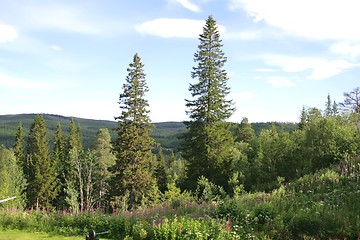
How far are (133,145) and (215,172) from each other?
27.1 feet

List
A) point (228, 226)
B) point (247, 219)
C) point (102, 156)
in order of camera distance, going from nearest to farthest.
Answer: point (228, 226) < point (247, 219) < point (102, 156)

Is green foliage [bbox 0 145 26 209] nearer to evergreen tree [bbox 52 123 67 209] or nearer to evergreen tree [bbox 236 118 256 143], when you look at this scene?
evergreen tree [bbox 52 123 67 209]

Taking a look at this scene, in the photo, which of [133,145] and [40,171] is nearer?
[133,145]

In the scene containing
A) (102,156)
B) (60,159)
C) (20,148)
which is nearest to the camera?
(102,156)

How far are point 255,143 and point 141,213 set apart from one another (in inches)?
808

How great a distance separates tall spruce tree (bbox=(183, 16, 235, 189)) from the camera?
87.5 feet

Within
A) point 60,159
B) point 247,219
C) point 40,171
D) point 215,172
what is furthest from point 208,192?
point 60,159

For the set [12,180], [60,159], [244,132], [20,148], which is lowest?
[12,180]

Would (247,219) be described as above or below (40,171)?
above

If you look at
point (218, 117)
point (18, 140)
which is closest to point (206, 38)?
point (218, 117)

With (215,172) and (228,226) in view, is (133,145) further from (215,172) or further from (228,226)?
(228,226)

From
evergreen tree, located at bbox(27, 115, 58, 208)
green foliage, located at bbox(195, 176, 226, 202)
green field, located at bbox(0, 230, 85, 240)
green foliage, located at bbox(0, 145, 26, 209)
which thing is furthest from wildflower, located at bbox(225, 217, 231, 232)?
evergreen tree, located at bbox(27, 115, 58, 208)

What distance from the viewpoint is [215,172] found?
26.7 meters

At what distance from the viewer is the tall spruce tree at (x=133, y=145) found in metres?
30.4
